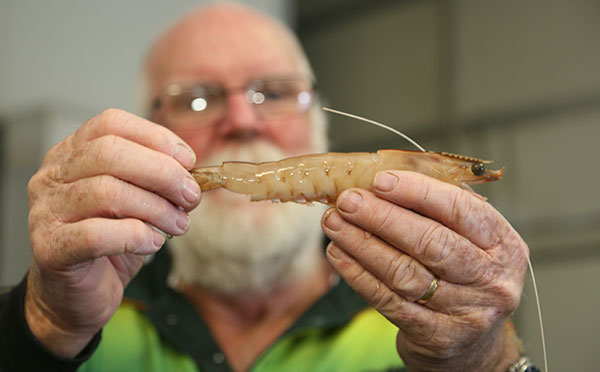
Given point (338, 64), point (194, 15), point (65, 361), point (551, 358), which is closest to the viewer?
point (65, 361)

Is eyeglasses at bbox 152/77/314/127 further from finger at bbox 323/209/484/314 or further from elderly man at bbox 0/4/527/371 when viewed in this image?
finger at bbox 323/209/484/314

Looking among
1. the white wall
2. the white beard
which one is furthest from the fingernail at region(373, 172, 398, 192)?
the white wall

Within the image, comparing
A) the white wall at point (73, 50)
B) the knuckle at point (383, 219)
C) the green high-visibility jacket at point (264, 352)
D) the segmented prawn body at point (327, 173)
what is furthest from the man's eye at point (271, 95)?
the white wall at point (73, 50)

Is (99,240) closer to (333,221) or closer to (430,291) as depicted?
(333,221)

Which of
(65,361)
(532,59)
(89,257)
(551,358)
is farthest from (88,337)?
(532,59)

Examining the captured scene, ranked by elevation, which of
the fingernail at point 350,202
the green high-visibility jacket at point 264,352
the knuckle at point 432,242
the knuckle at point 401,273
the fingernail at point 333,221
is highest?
A: the fingernail at point 350,202

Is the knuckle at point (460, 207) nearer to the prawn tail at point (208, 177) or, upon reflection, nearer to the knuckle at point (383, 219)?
the knuckle at point (383, 219)

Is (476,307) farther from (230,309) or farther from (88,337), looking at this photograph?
(230,309)
